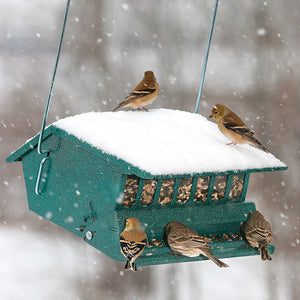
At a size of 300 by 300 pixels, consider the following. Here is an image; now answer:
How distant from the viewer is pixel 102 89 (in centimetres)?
909

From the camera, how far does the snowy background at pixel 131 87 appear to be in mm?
9250

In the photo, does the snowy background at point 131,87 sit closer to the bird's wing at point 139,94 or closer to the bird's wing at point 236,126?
the bird's wing at point 139,94

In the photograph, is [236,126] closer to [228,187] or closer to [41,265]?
[228,187]

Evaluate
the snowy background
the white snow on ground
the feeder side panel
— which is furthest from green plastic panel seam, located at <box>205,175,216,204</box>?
the white snow on ground

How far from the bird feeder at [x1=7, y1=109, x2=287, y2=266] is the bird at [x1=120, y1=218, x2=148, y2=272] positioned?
80 mm

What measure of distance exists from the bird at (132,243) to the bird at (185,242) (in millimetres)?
215

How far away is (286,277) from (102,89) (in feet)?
12.4

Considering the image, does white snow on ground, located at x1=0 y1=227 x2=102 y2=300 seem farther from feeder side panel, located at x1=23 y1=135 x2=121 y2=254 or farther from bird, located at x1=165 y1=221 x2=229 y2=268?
bird, located at x1=165 y1=221 x2=229 y2=268

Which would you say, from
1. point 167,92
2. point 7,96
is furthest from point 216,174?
point 7,96

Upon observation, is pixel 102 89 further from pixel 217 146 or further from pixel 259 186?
pixel 217 146

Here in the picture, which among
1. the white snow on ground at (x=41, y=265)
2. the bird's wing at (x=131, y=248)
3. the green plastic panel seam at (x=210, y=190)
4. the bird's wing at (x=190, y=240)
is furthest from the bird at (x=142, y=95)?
the white snow on ground at (x=41, y=265)

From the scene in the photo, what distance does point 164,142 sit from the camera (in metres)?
4.32

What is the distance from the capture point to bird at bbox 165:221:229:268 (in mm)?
4155

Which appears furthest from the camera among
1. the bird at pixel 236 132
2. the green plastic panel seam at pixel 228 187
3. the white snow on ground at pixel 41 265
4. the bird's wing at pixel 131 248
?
the white snow on ground at pixel 41 265
